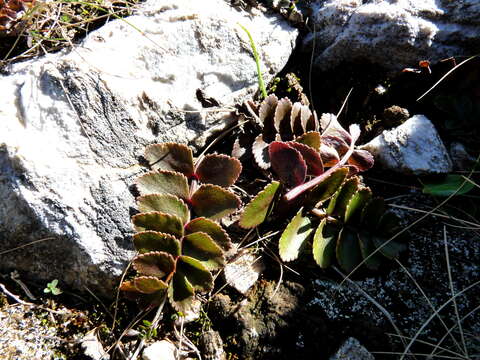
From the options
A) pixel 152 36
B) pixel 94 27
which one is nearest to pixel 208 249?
pixel 152 36

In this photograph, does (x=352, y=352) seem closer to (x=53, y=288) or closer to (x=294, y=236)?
(x=294, y=236)

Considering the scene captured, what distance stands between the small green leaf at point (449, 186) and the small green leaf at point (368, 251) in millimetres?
326

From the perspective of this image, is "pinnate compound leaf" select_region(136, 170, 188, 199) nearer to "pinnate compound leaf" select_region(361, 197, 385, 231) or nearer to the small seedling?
the small seedling

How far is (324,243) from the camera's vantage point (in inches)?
64.3

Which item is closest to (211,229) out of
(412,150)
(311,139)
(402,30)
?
(311,139)

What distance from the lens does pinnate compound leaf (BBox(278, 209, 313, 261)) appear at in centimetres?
159

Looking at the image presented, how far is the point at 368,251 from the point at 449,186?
1.46 feet

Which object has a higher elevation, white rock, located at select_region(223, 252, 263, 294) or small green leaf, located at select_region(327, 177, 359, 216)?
small green leaf, located at select_region(327, 177, 359, 216)

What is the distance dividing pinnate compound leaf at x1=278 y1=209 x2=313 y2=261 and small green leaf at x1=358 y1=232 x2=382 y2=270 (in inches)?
7.1

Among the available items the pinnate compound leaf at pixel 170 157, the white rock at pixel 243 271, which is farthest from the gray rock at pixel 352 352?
the pinnate compound leaf at pixel 170 157

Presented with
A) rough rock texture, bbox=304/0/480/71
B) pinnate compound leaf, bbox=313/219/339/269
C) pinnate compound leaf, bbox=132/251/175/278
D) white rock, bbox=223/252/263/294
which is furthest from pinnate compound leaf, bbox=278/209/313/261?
rough rock texture, bbox=304/0/480/71

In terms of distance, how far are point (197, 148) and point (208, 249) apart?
527mm

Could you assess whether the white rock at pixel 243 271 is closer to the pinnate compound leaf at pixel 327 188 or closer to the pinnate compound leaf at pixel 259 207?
the pinnate compound leaf at pixel 259 207

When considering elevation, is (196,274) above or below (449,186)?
below
